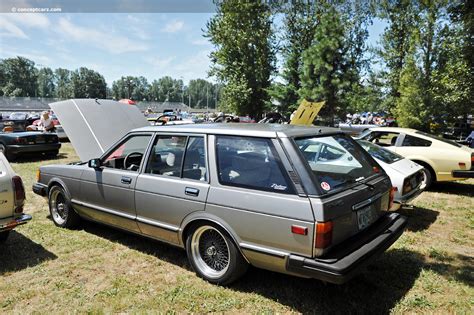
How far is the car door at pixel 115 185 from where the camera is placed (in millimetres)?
3961

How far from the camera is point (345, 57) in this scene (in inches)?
810

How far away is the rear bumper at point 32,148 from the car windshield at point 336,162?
1071 centimetres

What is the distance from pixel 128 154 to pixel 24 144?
27.9 feet

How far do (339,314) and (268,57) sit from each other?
2933 centimetres

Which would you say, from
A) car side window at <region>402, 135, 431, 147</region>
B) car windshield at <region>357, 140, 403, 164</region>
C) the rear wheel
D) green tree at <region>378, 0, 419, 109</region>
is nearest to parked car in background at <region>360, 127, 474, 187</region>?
car side window at <region>402, 135, 431, 147</region>

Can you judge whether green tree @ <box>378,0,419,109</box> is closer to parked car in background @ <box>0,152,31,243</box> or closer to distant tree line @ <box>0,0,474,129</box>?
distant tree line @ <box>0,0,474,129</box>

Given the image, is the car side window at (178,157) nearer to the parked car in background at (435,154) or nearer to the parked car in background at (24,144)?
the parked car in background at (435,154)

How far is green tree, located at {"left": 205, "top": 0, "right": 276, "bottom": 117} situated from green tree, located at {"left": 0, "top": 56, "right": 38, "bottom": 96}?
292ft

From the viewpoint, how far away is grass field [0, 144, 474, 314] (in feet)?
9.98

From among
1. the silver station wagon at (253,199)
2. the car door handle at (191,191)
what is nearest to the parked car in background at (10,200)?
the silver station wagon at (253,199)

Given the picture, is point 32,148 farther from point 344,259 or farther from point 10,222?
point 344,259

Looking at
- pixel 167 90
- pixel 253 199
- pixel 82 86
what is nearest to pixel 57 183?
pixel 253 199

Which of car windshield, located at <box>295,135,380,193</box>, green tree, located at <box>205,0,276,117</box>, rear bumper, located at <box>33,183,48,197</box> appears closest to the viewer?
car windshield, located at <box>295,135,380,193</box>

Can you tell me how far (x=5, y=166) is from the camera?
4070mm
